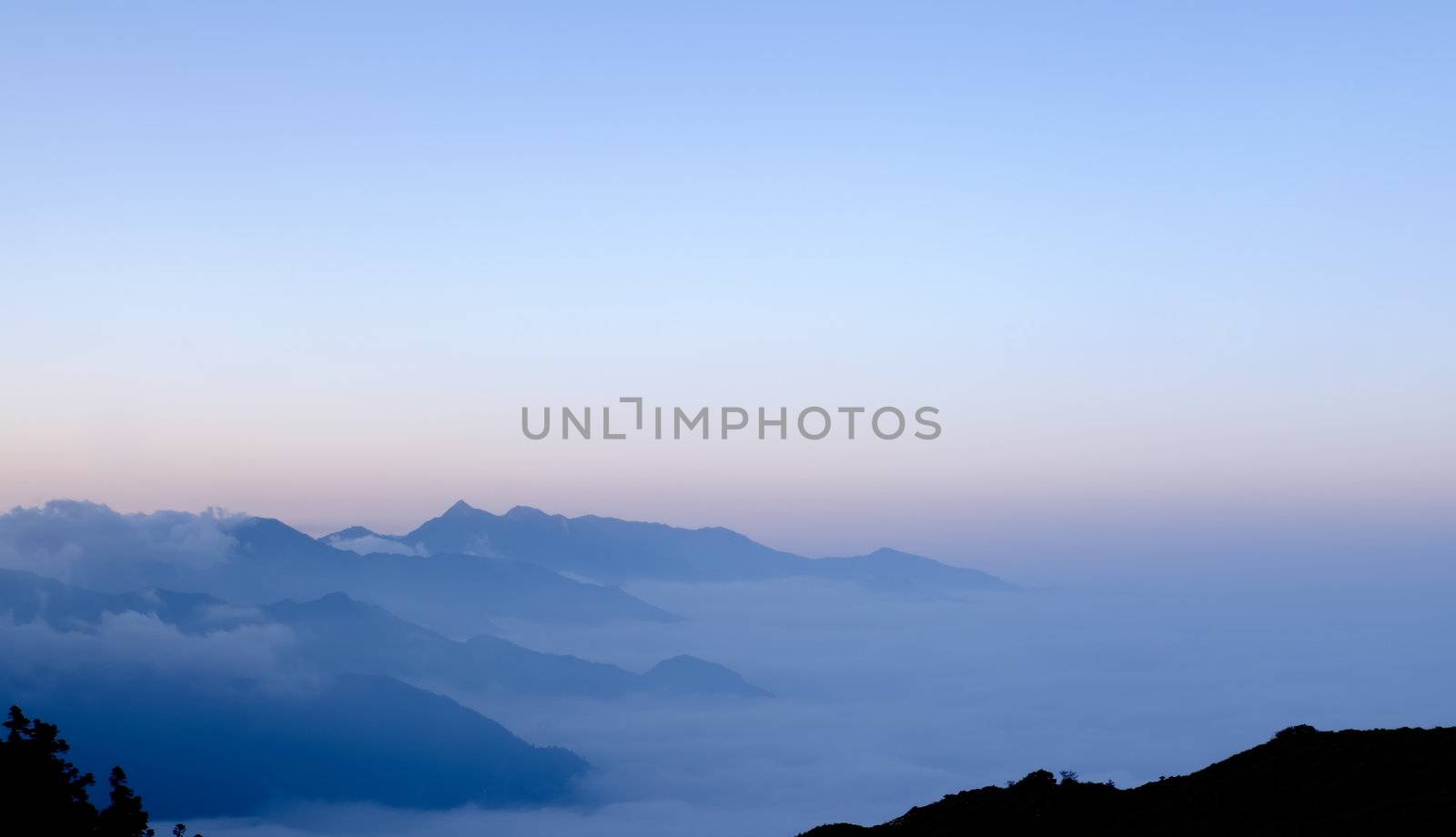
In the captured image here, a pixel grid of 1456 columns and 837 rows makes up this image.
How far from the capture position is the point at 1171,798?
39.4 metres

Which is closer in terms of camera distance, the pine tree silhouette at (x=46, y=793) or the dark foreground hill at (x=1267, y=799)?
the dark foreground hill at (x=1267, y=799)

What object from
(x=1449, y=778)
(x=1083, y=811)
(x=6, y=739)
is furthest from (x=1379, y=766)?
(x=6, y=739)

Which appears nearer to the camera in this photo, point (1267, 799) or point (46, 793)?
point (1267, 799)

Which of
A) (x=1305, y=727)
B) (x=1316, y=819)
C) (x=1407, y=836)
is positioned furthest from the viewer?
(x=1305, y=727)

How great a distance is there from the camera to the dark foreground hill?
32812mm

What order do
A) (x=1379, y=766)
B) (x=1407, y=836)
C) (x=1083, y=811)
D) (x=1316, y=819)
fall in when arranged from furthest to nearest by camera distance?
(x=1083, y=811) < (x=1379, y=766) < (x=1316, y=819) < (x=1407, y=836)

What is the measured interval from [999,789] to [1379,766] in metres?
13.6

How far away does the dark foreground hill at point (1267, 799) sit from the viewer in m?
32.8

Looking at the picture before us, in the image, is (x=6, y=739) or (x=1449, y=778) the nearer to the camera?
(x=1449, y=778)

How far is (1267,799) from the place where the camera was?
121ft

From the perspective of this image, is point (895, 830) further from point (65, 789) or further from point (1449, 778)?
point (65, 789)

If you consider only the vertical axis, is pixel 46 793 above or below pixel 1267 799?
below

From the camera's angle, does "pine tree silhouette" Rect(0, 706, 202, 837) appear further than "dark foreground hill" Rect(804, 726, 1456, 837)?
Yes

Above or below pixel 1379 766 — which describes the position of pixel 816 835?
below
